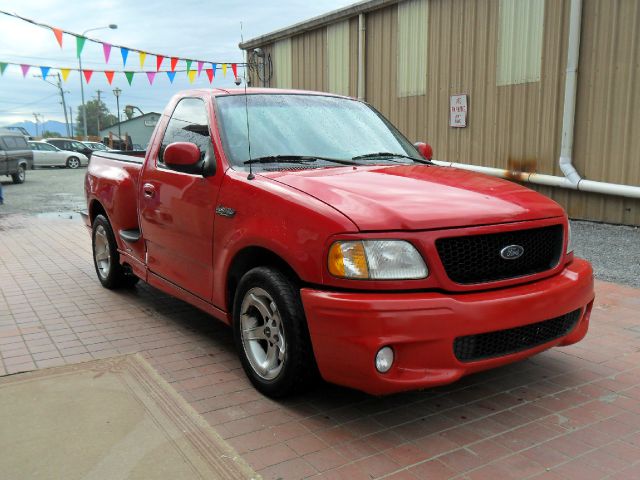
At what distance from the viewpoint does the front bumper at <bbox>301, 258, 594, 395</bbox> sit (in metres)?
2.83

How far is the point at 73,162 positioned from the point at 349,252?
34.5 m

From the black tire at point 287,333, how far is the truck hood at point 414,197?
0.53m

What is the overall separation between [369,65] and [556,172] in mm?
5361

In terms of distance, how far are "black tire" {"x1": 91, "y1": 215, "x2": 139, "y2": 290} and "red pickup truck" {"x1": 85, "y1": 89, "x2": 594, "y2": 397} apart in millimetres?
1507

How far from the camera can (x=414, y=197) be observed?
320cm

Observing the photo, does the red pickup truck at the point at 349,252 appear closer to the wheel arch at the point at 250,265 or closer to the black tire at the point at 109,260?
the wheel arch at the point at 250,265

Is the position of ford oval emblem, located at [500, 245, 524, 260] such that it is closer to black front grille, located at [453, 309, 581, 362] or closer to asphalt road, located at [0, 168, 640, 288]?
Result: black front grille, located at [453, 309, 581, 362]

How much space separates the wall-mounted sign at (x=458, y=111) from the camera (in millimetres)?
11000

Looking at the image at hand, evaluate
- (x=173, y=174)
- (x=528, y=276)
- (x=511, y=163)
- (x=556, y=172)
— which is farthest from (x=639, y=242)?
(x=173, y=174)

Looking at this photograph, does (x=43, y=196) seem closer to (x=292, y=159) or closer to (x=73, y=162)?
(x=292, y=159)

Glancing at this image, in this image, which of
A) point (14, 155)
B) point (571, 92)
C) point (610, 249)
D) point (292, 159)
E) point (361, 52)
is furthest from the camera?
point (14, 155)

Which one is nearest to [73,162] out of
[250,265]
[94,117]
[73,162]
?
[73,162]

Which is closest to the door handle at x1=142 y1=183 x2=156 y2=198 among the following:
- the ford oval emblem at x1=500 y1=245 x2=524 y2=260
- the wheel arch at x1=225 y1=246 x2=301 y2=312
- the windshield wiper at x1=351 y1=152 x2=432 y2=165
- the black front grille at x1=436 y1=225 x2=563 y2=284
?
the wheel arch at x1=225 y1=246 x2=301 y2=312

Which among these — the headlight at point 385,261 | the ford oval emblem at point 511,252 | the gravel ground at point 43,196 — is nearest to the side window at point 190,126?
the headlight at point 385,261
